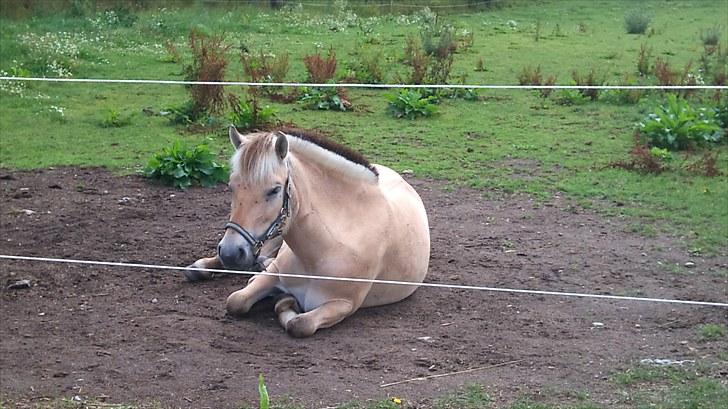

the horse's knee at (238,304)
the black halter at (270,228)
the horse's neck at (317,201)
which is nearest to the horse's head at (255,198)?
the black halter at (270,228)

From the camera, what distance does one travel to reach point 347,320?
6.09m

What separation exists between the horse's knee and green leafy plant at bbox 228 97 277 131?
4.61 m

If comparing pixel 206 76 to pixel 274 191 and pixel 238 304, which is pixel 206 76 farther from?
pixel 274 191

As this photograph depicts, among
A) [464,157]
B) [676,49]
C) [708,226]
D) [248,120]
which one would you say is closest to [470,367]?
[708,226]

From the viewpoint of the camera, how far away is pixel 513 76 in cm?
1476

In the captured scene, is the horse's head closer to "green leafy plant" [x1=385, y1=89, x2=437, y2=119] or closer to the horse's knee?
the horse's knee

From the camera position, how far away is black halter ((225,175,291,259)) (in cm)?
537

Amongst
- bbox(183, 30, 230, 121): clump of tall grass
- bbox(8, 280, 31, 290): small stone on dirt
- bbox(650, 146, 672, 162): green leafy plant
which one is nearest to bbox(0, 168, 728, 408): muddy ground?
bbox(8, 280, 31, 290): small stone on dirt

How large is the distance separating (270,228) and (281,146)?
46cm

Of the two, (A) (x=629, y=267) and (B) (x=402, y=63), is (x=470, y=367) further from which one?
(B) (x=402, y=63)

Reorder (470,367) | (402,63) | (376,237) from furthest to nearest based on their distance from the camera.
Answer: (402,63) < (376,237) < (470,367)

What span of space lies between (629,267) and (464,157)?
331cm

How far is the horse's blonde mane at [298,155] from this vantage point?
18.0 ft

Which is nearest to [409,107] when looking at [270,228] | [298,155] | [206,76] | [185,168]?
[206,76]
